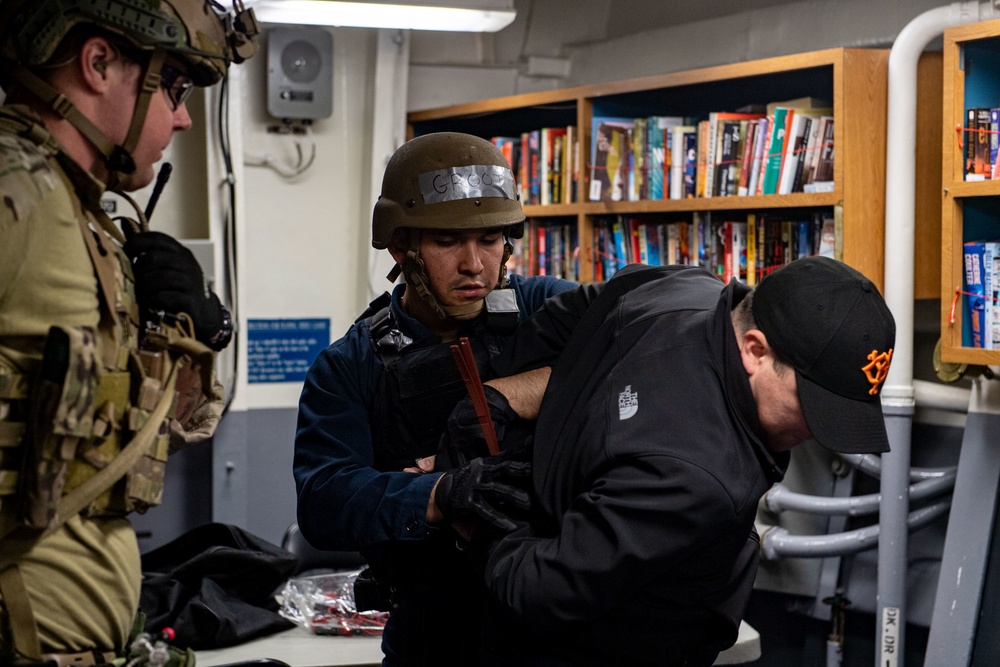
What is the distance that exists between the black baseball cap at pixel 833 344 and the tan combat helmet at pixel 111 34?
0.95 metres

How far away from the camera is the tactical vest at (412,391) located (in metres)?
2.06

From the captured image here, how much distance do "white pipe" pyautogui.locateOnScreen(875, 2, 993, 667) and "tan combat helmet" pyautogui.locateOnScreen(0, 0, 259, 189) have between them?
244 cm

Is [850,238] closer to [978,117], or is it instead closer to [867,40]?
[978,117]

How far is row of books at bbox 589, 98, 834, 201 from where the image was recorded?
358 cm

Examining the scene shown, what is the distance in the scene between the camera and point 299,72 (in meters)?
4.65

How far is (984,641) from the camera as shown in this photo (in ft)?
10.7

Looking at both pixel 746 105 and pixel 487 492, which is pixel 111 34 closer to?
pixel 487 492

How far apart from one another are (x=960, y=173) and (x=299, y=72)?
279 centimetres

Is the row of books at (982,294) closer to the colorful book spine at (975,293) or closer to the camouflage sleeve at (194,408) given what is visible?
the colorful book spine at (975,293)

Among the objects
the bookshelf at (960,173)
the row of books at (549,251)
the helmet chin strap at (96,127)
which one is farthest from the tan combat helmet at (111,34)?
the row of books at (549,251)

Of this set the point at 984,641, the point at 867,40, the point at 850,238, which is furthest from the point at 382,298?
the point at 867,40

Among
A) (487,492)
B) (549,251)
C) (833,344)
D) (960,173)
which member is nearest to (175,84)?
(487,492)

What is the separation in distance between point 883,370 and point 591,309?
1.78 ft

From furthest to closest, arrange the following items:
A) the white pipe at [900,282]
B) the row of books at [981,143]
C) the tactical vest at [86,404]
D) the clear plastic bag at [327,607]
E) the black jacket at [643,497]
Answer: the white pipe at [900,282] < the row of books at [981,143] < the clear plastic bag at [327,607] < the black jacket at [643,497] < the tactical vest at [86,404]
